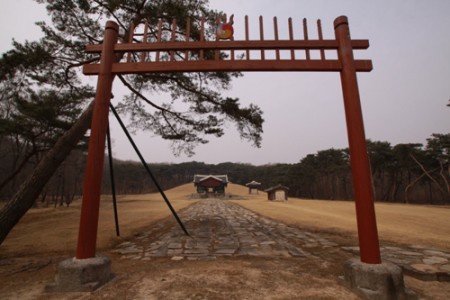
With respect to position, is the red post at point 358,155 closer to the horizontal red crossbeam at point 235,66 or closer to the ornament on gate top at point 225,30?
the horizontal red crossbeam at point 235,66

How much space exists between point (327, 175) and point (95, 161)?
4210 centimetres

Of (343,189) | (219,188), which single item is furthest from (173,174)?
(343,189)

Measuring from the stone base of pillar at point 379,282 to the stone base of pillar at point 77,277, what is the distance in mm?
3030

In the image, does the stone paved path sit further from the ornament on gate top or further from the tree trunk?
the ornament on gate top

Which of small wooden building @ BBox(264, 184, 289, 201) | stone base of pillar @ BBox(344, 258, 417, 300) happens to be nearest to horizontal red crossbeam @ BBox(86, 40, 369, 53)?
stone base of pillar @ BBox(344, 258, 417, 300)

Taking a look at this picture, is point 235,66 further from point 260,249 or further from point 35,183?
point 35,183

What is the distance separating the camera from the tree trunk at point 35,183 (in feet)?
13.6

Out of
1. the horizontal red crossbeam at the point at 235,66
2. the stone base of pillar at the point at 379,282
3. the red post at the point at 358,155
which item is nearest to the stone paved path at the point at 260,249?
the stone base of pillar at the point at 379,282

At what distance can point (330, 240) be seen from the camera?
5.66 meters

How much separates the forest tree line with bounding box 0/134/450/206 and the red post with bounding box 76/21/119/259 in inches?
499

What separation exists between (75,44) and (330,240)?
8.54 meters

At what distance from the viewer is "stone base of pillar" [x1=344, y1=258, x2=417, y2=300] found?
245cm

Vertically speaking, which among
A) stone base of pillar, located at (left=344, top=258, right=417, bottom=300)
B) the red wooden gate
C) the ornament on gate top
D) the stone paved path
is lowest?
the stone paved path

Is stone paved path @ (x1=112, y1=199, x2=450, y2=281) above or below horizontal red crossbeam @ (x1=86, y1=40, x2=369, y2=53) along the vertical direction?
below
